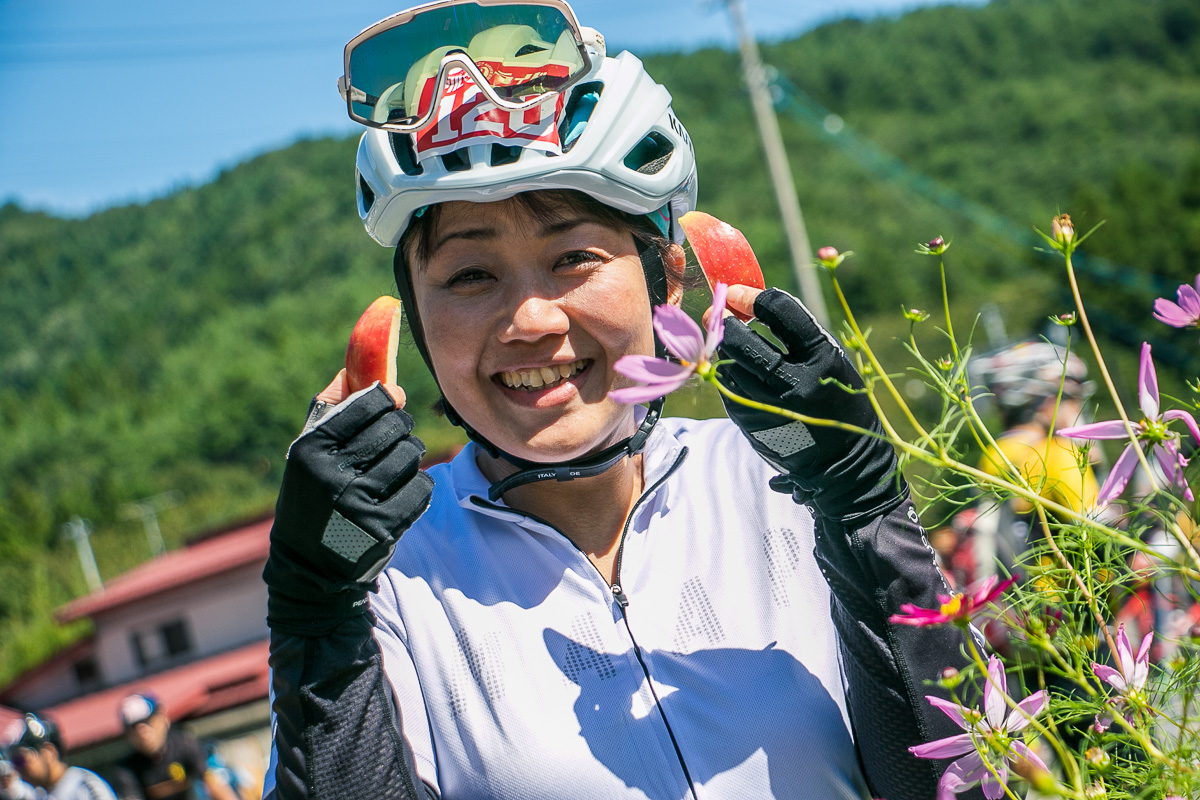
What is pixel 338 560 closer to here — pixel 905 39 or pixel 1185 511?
pixel 1185 511

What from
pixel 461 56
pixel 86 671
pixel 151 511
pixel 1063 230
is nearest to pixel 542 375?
pixel 461 56

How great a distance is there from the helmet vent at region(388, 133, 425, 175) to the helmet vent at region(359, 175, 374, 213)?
0.17 meters

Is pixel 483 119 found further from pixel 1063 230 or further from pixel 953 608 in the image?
pixel 953 608

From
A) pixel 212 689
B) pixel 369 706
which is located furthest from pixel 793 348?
pixel 212 689

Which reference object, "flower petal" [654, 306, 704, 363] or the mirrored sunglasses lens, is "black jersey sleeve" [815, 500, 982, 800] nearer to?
"flower petal" [654, 306, 704, 363]

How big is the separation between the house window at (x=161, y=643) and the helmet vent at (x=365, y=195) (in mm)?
24571

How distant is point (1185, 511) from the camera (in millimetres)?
984

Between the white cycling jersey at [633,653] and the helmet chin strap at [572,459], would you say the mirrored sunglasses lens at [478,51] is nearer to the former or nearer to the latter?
the helmet chin strap at [572,459]

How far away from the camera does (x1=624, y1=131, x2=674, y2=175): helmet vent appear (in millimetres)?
1962

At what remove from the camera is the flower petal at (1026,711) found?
927 mm

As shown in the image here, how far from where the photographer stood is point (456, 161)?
177cm

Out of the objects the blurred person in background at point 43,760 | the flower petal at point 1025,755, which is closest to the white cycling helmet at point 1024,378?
the flower petal at point 1025,755

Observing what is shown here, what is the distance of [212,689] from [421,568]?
1947 cm

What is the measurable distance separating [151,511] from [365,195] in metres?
51.1
